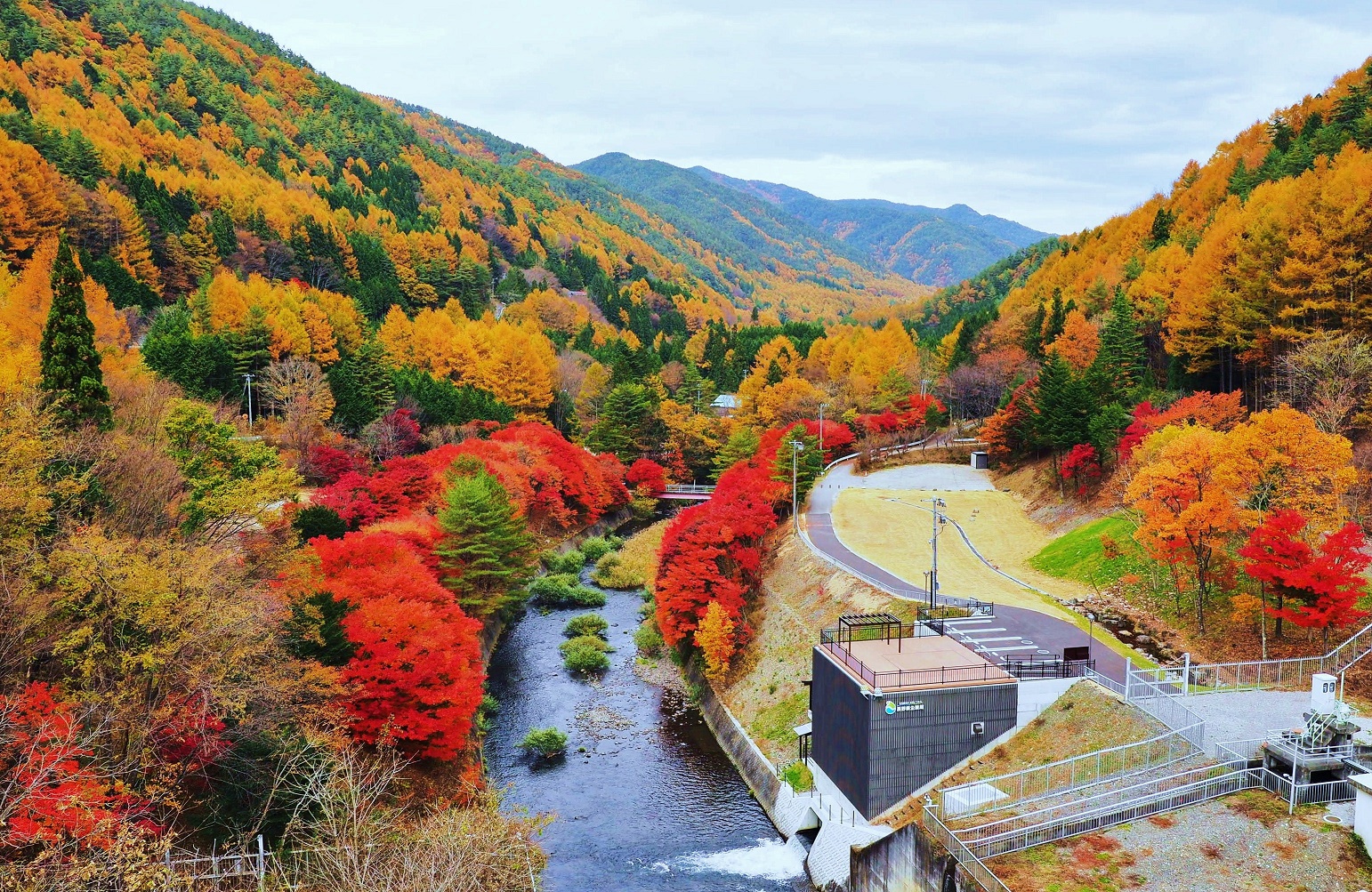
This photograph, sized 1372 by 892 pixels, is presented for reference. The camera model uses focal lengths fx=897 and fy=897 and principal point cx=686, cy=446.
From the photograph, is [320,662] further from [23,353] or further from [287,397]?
[287,397]

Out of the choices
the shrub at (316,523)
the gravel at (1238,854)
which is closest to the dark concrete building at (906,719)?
the gravel at (1238,854)

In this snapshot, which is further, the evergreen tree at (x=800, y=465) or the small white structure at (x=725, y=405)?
the small white structure at (x=725, y=405)

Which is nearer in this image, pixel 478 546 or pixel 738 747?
pixel 738 747

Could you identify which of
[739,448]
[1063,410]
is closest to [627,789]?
[1063,410]

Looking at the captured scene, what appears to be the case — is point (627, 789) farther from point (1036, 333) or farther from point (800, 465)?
point (1036, 333)

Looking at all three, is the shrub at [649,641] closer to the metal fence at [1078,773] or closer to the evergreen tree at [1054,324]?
the metal fence at [1078,773]

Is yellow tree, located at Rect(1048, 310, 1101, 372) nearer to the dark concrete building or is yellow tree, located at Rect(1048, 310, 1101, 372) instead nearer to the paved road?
the paved road

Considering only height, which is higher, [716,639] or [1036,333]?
[1036,333]
